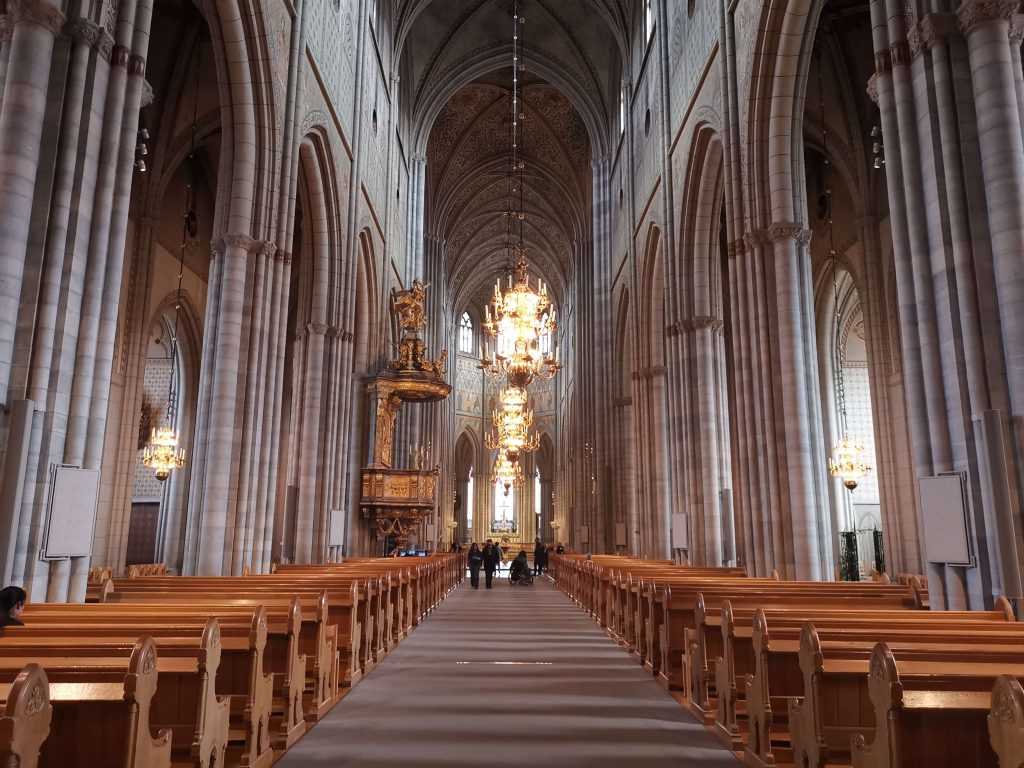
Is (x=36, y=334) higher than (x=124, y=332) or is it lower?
lower

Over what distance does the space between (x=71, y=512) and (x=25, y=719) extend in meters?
4.51

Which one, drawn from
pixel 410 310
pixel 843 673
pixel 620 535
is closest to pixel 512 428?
pixel 620 535

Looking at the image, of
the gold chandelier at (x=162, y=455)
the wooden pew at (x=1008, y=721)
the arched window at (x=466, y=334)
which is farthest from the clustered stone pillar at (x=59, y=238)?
the arched window at (x=466, y=334)

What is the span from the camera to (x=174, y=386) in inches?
829

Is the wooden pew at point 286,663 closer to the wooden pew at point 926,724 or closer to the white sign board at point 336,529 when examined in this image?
the wooden pew at point 926,724

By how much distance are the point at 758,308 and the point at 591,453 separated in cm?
1629

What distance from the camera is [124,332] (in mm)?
16062

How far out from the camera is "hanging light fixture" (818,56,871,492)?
16481mm

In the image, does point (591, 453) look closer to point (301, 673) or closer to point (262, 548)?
point (262, 548)

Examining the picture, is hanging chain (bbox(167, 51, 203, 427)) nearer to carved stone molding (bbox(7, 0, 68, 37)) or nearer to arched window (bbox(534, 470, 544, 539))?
carved stone molding (bbox(7, 0, 68, 37))

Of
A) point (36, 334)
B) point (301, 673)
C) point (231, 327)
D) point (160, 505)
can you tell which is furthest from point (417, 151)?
point (301, 673)

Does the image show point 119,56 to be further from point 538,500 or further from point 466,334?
point 538,500

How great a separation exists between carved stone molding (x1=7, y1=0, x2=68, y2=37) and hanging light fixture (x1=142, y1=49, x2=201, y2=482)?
317 inches

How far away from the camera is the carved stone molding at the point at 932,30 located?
21.6 feet
